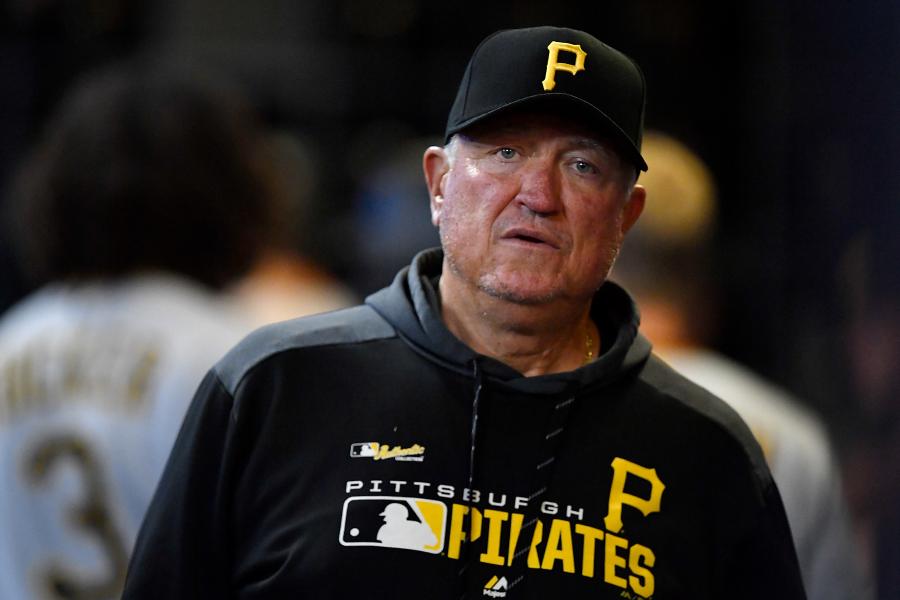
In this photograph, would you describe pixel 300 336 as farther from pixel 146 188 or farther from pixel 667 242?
pixel 667 242

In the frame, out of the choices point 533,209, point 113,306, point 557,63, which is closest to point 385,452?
point 533,209

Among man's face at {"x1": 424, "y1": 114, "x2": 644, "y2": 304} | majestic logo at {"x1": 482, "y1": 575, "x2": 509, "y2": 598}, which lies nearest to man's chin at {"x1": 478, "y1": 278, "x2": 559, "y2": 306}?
man's face at {"x1": 424, "y1": 114, "x2": 644, "y2": 304}

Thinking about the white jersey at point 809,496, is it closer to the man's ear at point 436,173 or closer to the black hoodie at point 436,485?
the black hoodie at point 436,485

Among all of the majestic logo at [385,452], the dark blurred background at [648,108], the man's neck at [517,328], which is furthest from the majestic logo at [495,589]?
the dark blurred background at [648,108]

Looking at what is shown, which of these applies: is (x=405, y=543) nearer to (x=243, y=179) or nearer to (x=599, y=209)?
(x=599, y=209)

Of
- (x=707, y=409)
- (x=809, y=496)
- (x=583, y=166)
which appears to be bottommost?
(x=809, y=496)

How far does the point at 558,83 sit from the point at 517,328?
16.5 inches

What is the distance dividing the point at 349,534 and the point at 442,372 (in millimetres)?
328

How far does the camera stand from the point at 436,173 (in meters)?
2.85

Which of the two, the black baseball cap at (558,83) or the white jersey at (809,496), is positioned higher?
the black baseball cap at (558,83)

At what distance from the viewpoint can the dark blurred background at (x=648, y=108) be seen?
4992 millimetres

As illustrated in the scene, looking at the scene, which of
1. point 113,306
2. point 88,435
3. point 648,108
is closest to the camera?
point 88,435

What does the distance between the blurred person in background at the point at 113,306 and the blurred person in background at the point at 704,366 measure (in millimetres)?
1043

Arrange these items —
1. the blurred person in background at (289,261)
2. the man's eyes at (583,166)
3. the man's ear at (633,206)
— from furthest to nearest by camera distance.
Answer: the blurred person in background at (289,261), the man's ear at (633,206), the man's eyes at (583,166)
